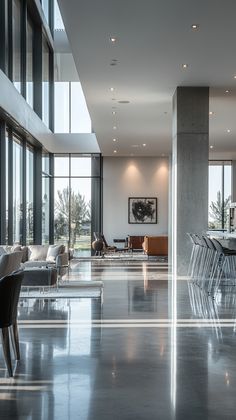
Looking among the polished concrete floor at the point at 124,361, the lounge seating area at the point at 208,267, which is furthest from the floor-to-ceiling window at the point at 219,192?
the polished concrete floor at the point at 124,361

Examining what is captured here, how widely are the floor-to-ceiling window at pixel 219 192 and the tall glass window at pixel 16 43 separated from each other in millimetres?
12803

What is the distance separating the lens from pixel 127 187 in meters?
25.0

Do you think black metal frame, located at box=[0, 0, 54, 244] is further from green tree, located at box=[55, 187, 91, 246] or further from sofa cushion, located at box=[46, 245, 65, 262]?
sofa cushion, located at box=[46, 245, 65, 262]

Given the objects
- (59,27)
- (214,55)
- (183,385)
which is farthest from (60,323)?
(59,27)

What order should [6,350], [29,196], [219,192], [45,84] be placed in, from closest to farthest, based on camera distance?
[6,350] → [29,196] → [45,84] → [219,192]

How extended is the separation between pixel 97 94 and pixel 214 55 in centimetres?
389

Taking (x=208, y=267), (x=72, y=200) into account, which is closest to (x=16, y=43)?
(x=208, y=267)

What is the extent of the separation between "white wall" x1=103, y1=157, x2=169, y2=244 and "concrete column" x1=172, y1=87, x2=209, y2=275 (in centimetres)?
1206

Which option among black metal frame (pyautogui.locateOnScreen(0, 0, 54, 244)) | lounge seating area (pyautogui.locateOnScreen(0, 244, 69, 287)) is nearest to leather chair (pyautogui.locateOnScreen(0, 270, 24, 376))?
lounge seating area (pyautogui.locateOnScreen(0, 244, 69, 287))

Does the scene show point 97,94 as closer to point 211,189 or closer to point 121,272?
point 121,272

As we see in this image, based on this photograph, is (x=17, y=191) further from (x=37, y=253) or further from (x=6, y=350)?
(x=6, y=350)

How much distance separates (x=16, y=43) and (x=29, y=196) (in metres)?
4.78

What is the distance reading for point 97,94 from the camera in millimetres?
13648

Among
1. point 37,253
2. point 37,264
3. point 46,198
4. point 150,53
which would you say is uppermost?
point 150,53
